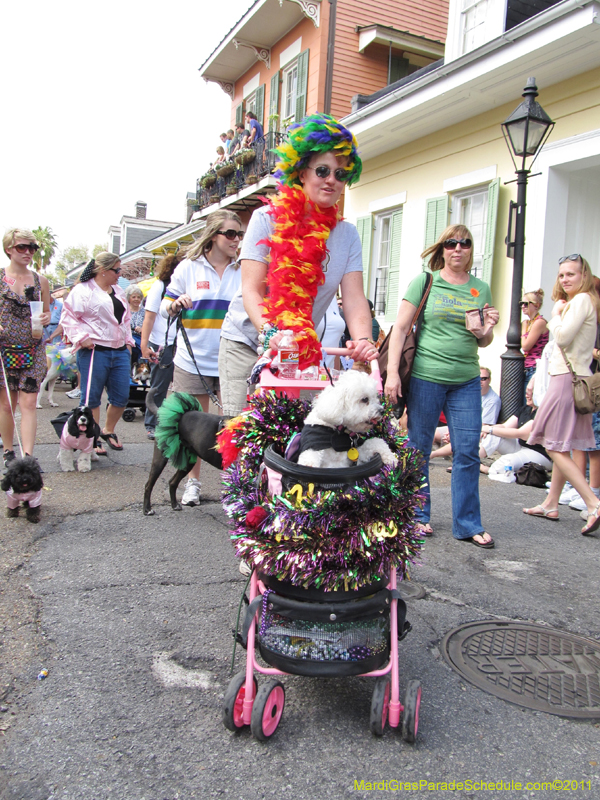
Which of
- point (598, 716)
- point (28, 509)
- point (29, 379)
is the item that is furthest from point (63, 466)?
point (598, 716)

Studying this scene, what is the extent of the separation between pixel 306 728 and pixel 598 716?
46.1 inches

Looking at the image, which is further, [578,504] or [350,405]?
[578,504]

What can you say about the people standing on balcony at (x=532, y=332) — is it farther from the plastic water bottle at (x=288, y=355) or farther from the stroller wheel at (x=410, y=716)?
the stroller wheel at (x=410, y=716)

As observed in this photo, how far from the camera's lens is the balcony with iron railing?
53.3 ft

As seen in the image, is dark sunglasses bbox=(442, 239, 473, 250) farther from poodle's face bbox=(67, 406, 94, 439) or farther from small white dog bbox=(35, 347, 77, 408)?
small white dog bbox=(35, 347, 77, 408)

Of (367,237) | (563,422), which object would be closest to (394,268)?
(367,237)

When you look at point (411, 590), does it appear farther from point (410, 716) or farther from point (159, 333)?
point (159, 333)

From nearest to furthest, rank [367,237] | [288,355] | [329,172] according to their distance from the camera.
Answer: [288,355], [329,172], [367,237]

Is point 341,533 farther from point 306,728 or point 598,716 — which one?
point 598,716

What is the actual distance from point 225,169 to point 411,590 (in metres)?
16.6

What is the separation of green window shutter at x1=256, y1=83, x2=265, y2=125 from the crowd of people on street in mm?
13802

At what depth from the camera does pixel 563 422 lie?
5133 millimetres

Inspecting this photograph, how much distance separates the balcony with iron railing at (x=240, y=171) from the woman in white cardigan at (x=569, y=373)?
10.9 metres

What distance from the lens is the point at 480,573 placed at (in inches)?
154
